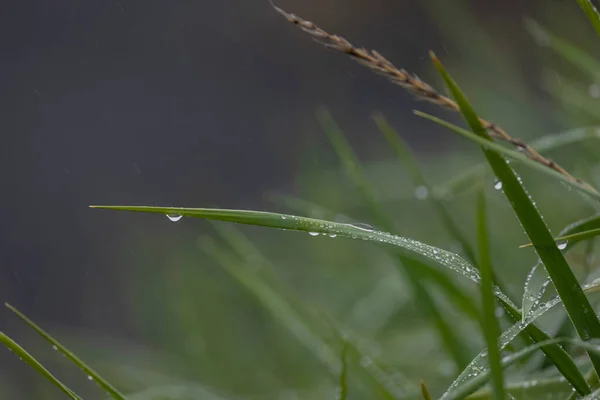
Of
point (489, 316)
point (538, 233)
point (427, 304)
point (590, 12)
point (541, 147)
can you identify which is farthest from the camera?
point (541, 147)

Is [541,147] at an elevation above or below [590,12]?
above

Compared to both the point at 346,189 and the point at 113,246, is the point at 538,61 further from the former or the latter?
the point at 113,246

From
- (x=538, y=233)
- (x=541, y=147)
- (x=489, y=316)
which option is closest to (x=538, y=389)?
(x=538, y=233)

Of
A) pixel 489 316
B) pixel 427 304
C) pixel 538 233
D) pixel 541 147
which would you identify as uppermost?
pixel 541 147

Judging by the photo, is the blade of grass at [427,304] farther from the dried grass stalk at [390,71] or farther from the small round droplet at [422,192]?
the dried grass stalk at [390,71]

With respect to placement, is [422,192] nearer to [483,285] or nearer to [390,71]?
[390,71]

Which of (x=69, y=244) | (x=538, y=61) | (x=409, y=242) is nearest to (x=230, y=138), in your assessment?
(x=69, y=244)
